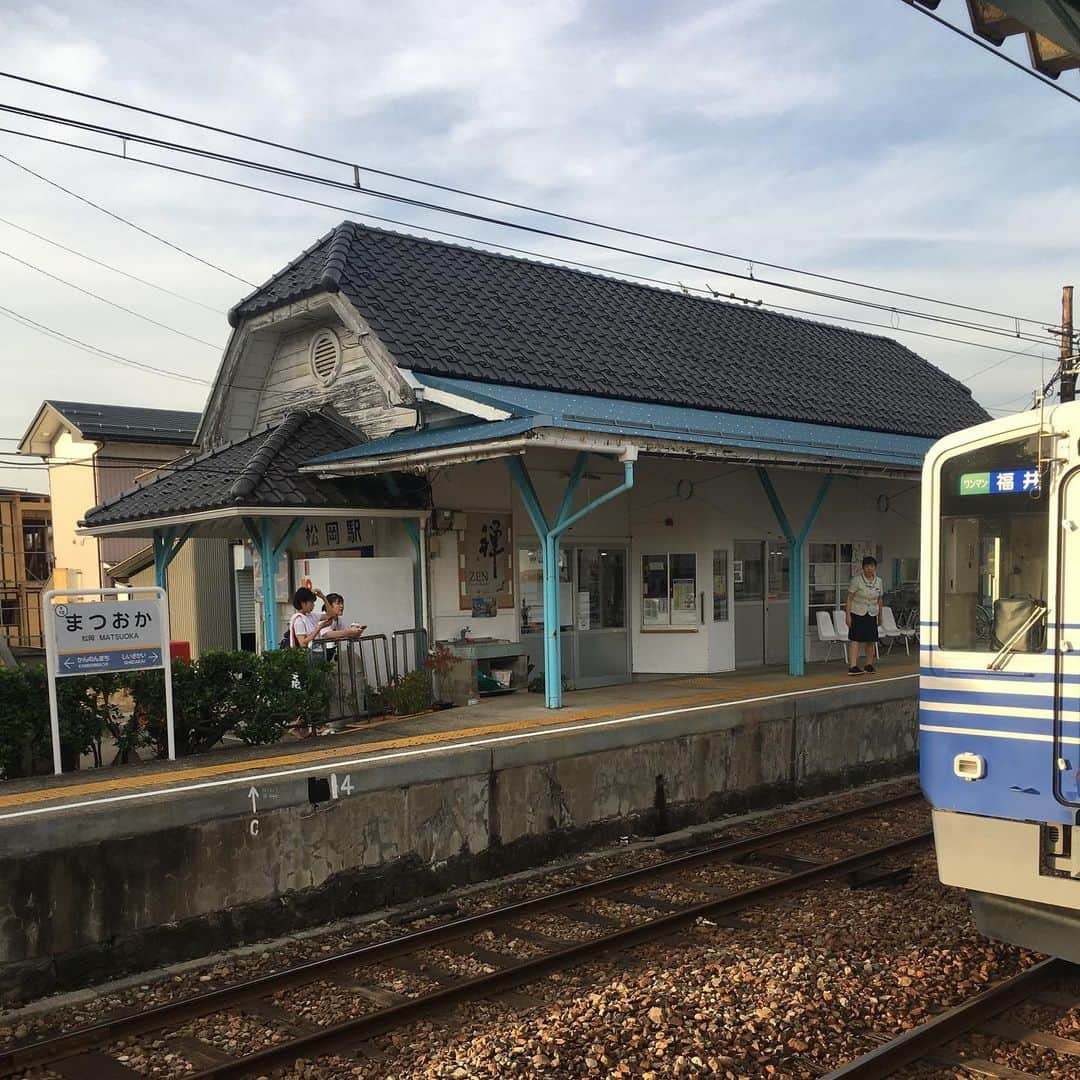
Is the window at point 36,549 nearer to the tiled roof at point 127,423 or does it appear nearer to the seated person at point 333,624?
the tiled roof at point 127,423

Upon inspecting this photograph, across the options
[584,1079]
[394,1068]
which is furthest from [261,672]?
[584,1079]

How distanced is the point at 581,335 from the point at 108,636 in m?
8.80

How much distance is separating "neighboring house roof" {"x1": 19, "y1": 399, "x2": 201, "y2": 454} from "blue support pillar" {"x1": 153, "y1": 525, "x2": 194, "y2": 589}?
31.4 feet

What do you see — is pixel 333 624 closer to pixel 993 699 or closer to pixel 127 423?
pixel 993 699

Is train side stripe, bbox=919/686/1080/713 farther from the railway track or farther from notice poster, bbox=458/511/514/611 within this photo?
notice poster, bbox=458/511/514/611

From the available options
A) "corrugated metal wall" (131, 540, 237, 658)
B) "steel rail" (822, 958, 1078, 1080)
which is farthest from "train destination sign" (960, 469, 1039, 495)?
"corrugated metal wall" (131, 540, 237, 658)

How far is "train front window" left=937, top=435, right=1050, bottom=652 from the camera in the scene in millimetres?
5020

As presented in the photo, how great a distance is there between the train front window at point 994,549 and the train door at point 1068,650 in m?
0.10

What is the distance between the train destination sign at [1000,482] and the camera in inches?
199

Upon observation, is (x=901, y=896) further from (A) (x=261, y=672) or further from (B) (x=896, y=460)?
(B) (x=896, y=460)

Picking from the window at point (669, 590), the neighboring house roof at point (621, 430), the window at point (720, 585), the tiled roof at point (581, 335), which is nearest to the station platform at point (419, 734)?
the window at point (669, 590)

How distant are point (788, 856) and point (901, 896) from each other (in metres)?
1.32

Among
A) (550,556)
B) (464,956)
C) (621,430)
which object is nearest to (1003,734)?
(464,956)

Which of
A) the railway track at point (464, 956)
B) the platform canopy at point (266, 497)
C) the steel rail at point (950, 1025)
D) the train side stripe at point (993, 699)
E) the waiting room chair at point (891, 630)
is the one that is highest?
the platform canopy at point (266, 497)
